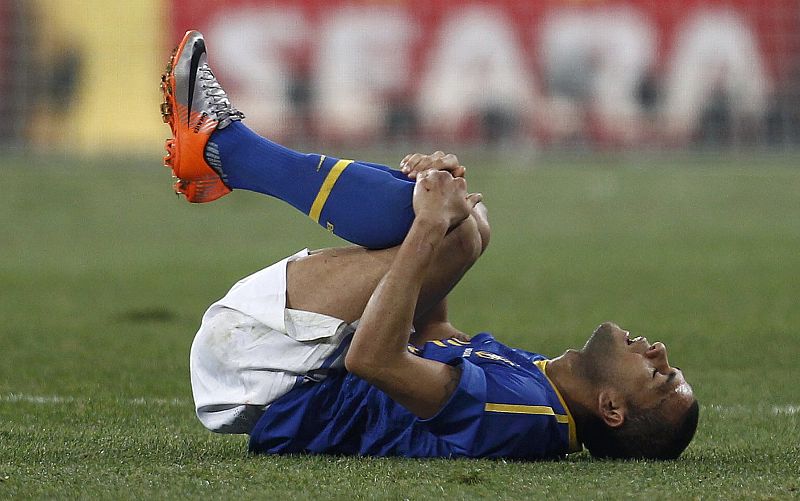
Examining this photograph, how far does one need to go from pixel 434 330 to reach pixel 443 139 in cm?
1494

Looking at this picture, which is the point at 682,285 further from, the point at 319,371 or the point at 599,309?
the point at 319,371

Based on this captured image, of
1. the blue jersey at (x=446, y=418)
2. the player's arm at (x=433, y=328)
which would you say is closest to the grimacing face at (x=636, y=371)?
the blue jersey at (x=446, y=418)

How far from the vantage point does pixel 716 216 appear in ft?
48.6

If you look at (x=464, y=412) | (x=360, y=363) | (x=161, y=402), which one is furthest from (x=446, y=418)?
(x=161, y=402)

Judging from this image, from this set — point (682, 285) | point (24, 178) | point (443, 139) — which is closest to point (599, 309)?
point (682, 285)

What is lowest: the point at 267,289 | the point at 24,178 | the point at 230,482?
the point at 24,178

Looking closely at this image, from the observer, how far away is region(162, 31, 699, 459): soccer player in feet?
12.0

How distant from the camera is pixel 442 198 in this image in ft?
12.2

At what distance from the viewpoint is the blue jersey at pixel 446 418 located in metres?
3.73

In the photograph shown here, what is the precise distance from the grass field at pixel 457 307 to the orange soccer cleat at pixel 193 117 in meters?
0.76

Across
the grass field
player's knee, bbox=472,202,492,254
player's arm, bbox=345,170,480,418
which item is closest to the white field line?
the grass field

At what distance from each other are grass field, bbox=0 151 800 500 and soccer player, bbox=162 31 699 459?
0.11 m

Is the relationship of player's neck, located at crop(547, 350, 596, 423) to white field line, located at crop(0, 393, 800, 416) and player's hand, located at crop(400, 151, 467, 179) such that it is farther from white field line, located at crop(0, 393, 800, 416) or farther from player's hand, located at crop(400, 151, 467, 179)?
white field line, located at crop(0, 393, 800, 416)

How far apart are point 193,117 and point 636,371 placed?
1.56 metres
